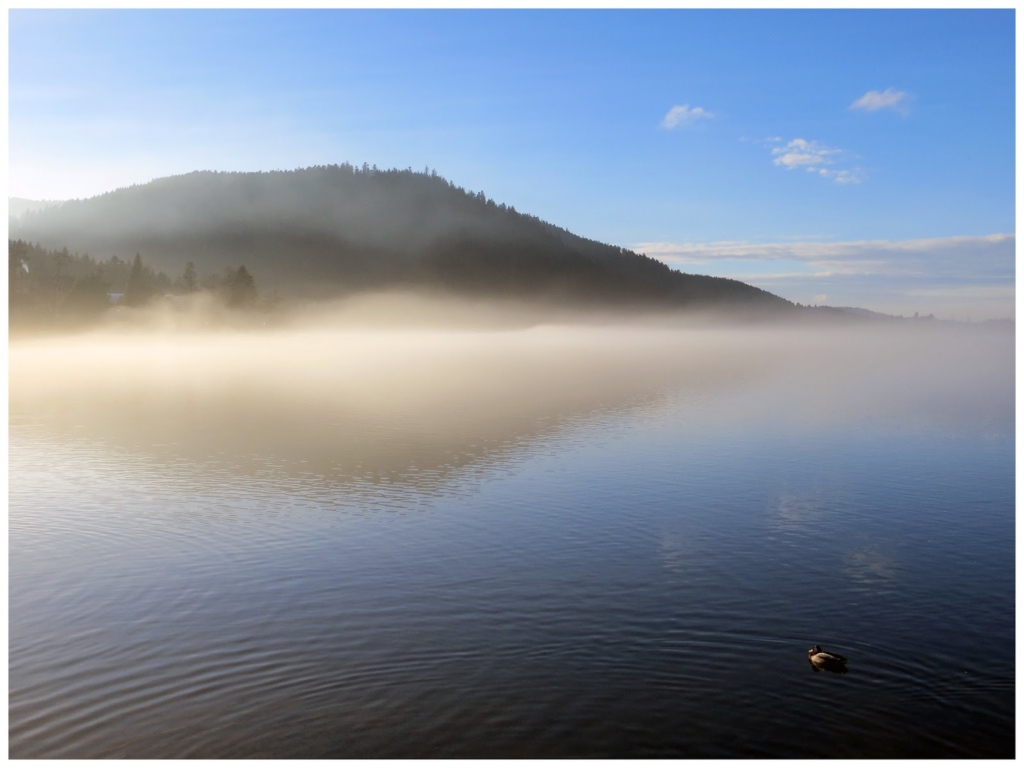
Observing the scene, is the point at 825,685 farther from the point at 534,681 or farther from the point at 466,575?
the point at 466,575

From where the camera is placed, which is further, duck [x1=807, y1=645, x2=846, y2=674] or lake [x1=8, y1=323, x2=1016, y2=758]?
duck [x1=807, y1=645, x2=846, y2=674]

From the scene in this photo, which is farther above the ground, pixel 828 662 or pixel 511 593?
pixel 828 662

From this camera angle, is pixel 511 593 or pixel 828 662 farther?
pixel 511 593

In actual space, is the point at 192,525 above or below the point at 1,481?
below

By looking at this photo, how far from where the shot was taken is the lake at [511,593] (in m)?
19.7

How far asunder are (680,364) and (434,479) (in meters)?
124

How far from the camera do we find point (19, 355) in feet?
521

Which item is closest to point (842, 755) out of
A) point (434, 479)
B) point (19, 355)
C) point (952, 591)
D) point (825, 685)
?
point (825, 685)

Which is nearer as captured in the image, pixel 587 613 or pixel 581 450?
pixel 587 613

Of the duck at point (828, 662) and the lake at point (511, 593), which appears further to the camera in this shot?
the duck at point (828, 662)

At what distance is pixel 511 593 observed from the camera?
28188 mm

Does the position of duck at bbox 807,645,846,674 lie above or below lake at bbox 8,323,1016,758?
above

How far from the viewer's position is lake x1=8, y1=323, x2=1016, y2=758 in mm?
19656

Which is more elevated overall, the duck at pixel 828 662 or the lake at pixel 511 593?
the duck at pixel 828 662
